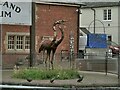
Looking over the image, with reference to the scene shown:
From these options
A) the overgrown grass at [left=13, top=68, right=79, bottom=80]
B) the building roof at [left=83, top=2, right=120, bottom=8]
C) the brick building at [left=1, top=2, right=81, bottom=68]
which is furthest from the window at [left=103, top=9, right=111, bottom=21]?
the overgrown grass at [left=13, top=68, right=79, bottom=80]

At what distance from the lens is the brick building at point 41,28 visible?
28922 mm

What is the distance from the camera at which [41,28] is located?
31.3 metres

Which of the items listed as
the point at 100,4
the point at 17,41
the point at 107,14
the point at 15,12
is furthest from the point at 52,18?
the point at 100,4

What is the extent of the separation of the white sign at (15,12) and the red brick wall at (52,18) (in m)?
3.44

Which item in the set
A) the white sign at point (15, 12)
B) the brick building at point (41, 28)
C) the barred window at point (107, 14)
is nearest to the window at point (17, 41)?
the brick building at point (41, 28)

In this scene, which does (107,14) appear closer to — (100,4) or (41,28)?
(100,4)

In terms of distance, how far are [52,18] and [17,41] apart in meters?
3.98

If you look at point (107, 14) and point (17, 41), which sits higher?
point (107, 14)

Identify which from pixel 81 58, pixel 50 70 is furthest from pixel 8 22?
pixel 50 70

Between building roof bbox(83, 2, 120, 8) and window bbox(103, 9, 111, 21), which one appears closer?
building roof bbox(83, 2, 120, 8)

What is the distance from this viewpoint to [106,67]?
798 inches

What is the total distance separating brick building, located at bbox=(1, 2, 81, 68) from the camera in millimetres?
28922

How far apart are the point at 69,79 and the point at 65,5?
17616mm

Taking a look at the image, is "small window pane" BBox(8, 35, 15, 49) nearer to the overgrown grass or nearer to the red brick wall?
the red brick wall
